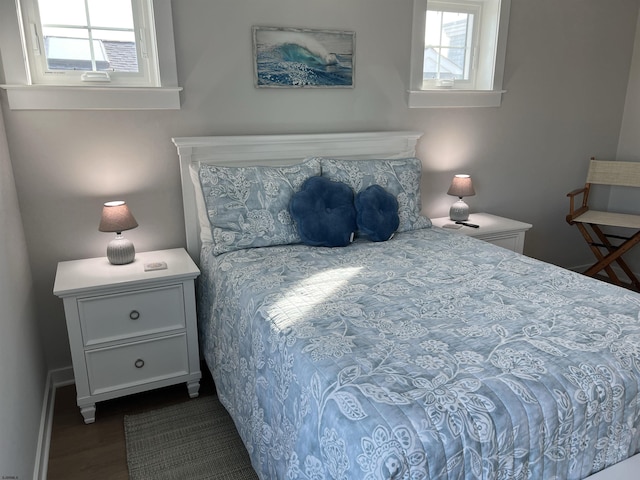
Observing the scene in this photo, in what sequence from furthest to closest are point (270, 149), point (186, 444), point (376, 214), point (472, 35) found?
point (472, 35)
point (270, 149)
point (376, 214)
point (186, 444)

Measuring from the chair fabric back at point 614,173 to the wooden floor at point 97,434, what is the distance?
3.23 meters

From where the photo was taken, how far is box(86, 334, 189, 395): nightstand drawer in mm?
2158

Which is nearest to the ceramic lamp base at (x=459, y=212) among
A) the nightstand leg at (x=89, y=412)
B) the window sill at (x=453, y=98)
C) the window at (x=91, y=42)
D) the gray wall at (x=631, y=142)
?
the window sill at (x=453, y=98)

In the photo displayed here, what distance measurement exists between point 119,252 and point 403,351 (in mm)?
1542

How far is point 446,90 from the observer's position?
10.3 feet

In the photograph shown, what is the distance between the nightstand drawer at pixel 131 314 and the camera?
209 cm

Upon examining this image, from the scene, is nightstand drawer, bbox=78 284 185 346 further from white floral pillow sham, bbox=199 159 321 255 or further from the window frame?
the window frame

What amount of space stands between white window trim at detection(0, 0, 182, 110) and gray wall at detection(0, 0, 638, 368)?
0.16 feet

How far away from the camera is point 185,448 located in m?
2.03

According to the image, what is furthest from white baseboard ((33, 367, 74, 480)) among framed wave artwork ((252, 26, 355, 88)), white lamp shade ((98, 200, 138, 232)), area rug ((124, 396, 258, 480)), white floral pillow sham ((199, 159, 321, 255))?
framed wave artwork ((252, 26, 355, 88))

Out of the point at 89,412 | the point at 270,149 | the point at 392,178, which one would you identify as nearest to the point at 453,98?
the point at 392,178

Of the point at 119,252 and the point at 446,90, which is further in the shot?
the point at 446,90

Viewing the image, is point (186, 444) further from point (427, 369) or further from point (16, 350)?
point (427, 369)

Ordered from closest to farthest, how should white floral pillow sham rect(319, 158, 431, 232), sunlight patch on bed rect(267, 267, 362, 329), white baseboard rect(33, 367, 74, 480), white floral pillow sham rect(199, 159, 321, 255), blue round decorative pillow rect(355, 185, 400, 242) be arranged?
sunlight patch on bed rect(267, 267, 362, 329) < white baseboard rect(33, 367, 74, 480) < white floral pillow sham rect(199, 159, 321, 255) < blue round decorative pillow rect(355, 185, 400, 242) < white floral pillow sham rect(319, 158, 431, 232)
